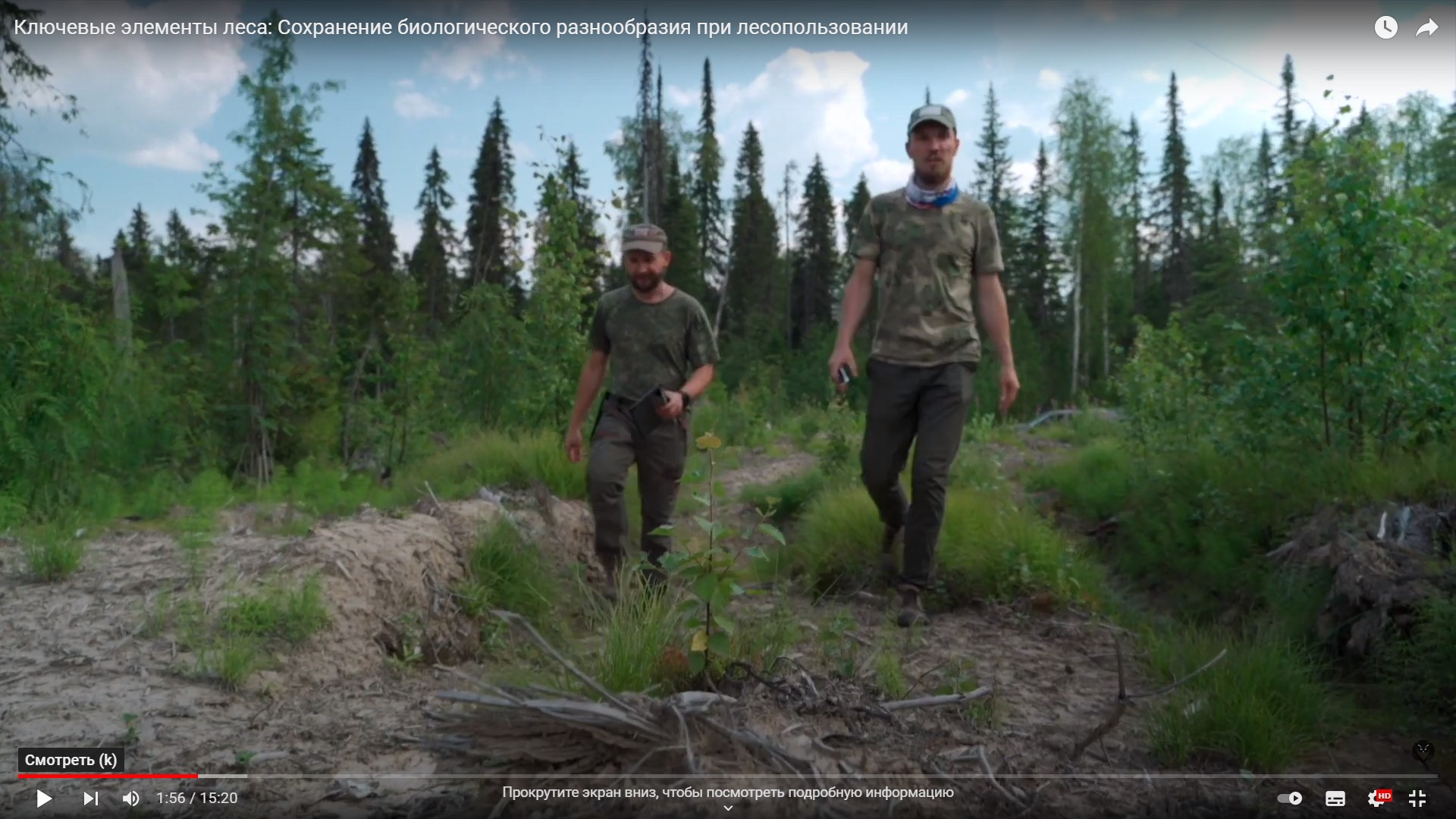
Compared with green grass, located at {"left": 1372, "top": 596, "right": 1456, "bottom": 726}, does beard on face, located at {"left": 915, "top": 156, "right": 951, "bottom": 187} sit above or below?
above

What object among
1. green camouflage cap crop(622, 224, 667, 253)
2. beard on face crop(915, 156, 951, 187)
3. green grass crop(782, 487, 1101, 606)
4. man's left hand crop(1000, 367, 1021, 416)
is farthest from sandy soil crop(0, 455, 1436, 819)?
beard on face crop(915, 156, 951, 187)

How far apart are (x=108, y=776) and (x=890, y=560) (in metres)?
3.54

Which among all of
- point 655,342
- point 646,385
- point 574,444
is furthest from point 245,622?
point 655,342

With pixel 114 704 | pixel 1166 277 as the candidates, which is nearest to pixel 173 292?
pixel 114 704

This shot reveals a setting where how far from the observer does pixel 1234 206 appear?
3950 cm

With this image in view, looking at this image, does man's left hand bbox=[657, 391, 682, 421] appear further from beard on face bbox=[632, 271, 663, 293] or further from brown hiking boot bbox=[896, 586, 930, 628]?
brown hiking boot bbox=[896, 586, 930, 628]

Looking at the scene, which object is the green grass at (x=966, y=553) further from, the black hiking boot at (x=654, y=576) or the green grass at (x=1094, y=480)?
the green grass at (x=1094, y=480)

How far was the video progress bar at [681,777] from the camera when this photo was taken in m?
2.14

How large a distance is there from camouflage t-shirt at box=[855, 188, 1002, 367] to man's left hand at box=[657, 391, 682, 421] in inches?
38.5

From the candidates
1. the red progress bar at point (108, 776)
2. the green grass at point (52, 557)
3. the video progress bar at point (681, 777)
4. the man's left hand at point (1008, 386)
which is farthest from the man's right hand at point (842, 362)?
the green grass at point (52, 557)

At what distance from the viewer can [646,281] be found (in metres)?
5.10

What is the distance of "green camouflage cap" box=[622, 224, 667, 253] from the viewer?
5.01m

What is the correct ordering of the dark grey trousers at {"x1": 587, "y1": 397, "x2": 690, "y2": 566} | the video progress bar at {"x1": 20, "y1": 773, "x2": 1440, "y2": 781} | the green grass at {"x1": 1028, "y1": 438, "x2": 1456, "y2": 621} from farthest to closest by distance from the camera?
the dark grey trousers at {"x1": 587, "y1": 397, "x2": 690, "y2": 566}, the green grass at {"x1": 1028, "y1": 438, "x2": 1456, "y2": 621}, the video progress bar at {"x1": 20, "y1": 773, "x2": 1440, "y2": 781}

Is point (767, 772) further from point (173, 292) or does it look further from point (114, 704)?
point (173, 292)
